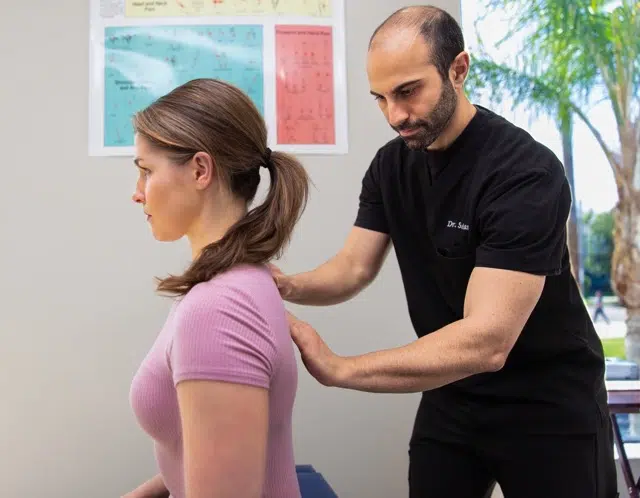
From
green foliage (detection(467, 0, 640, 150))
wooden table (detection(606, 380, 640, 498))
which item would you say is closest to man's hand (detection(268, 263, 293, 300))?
wooden table (detection(606, 380, 640, 498))

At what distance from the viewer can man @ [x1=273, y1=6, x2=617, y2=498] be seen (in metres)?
1.18

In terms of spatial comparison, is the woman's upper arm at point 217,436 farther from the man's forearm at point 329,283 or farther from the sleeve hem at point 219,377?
the man's forearm at point 329,283

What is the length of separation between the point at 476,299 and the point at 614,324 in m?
1.60

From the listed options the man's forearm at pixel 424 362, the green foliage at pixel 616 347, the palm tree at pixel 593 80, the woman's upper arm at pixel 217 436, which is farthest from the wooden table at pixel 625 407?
the woman's upper arm at pixel 217 436

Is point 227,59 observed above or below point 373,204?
above

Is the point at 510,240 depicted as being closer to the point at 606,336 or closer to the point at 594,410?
the point at 594,410

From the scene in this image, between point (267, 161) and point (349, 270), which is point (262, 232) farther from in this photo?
point (349, 270)

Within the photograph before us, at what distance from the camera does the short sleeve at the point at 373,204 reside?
161 centimetres

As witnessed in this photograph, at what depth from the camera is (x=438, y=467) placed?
146 centimetres

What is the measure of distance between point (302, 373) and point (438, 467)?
2.11ft

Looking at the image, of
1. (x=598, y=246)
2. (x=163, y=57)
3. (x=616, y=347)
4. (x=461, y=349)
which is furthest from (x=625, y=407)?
(x=163, y=57)

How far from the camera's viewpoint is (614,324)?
8.45 ft

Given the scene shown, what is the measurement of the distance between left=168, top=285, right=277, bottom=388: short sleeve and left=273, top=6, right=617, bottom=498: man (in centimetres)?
21

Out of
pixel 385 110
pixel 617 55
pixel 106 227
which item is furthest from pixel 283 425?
pixel 617 55
